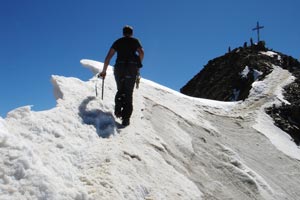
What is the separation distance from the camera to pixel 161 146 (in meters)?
9.86

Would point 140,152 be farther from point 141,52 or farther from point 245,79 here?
point 245,79

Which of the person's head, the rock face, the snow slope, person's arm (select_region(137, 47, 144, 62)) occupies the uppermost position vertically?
the rock face

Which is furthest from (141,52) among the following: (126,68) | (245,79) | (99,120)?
(245,79)

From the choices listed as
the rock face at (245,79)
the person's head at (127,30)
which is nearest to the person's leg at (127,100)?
the person's head at (127,30)

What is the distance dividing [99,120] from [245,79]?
835 inches

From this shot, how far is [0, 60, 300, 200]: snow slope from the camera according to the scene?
593 centimetres

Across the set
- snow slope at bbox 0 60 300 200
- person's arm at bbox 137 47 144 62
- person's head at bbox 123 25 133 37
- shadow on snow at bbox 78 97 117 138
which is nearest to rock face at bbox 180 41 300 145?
snow slope at bbox 0 60 300 200

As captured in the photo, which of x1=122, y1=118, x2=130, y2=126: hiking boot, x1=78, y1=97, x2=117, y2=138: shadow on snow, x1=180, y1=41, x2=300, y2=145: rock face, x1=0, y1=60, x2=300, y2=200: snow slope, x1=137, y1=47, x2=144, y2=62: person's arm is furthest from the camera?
x1=180, y1=41, x2=300, y2=145: rock face

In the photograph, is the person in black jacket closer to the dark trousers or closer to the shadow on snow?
the dark trousers

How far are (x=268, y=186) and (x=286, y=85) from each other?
42.3 feet

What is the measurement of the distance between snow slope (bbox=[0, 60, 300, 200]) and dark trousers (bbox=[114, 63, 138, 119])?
33 centimetres

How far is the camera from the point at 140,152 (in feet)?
28.6

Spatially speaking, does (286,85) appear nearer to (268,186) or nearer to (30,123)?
(268,186)

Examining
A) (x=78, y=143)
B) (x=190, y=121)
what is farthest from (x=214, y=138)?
(x=78, y=143)
